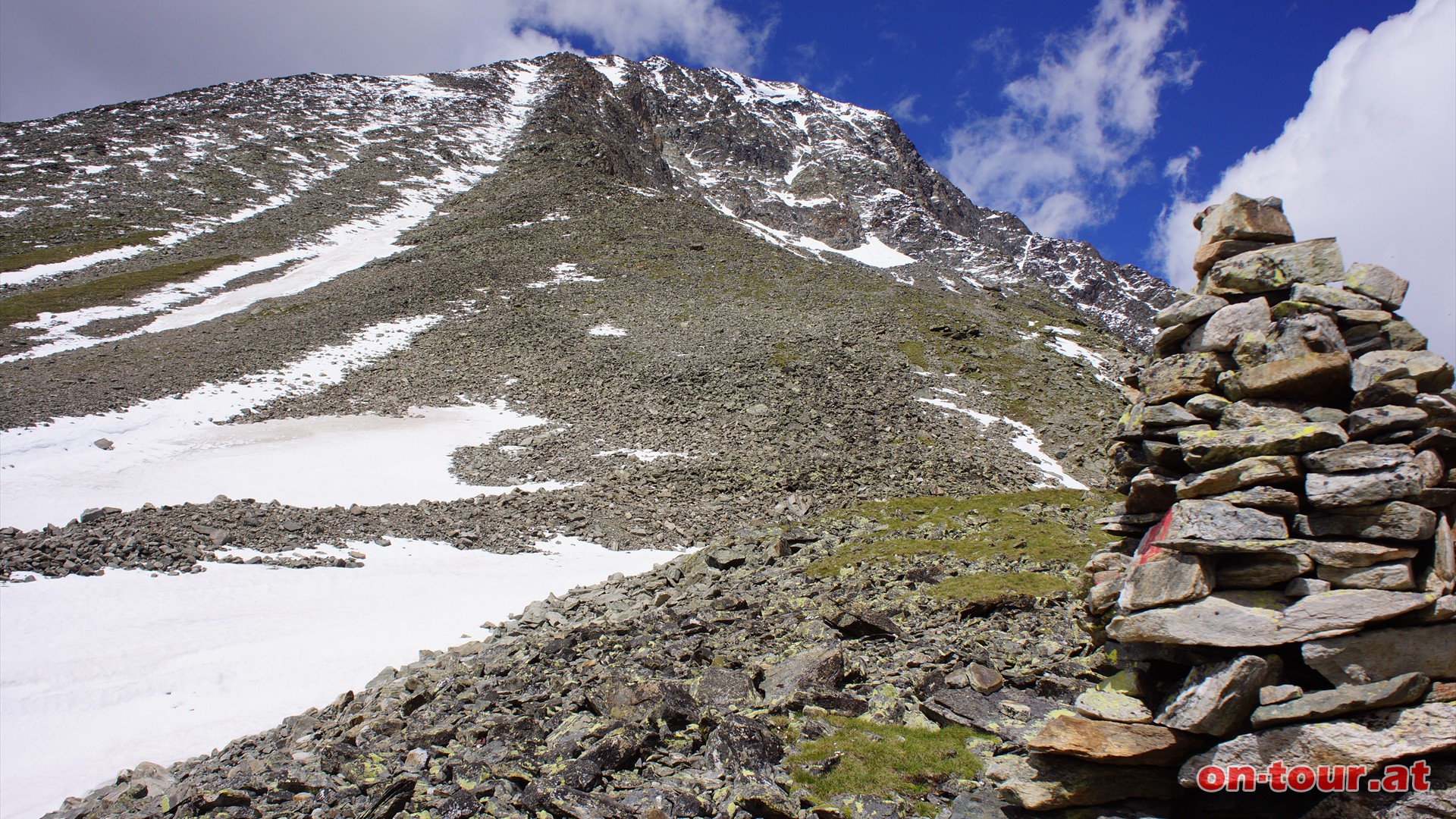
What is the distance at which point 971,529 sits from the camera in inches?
1073

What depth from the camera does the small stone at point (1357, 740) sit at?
6.71 metres

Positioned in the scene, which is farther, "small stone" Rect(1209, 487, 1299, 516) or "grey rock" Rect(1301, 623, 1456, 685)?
"small stone" Rect(1209, 487, 1299, 516)

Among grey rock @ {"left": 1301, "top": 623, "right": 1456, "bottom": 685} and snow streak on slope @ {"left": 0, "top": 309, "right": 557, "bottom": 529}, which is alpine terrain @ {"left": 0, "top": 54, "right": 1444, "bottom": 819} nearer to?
snow streak on slope @ {"left": 0, "top": 309, "right": 557, "bottom": 529}

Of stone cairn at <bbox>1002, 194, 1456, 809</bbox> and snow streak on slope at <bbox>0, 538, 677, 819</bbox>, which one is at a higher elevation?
stone cairn at <bbox>1002, 194, 1456, 809</bbox>

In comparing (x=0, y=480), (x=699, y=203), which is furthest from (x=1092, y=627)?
(x=699, y=203)

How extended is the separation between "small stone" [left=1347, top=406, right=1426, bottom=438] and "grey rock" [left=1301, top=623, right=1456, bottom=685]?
221 cm

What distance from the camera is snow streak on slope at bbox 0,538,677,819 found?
48.1 ft

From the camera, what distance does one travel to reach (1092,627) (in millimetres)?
12156

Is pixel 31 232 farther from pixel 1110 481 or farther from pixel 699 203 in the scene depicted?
pixel 1110 481

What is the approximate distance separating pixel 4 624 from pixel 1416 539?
29209mm

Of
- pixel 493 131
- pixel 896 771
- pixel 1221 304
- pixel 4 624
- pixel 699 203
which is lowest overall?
pixel 4 624

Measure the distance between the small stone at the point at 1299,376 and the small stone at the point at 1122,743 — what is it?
15.0 ft

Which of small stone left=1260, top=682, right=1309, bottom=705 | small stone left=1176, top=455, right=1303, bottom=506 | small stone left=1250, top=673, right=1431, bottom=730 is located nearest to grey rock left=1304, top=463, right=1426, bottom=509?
small stone left=1176, top=455, right=1303, bottom=506

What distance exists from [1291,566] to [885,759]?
5950mm
